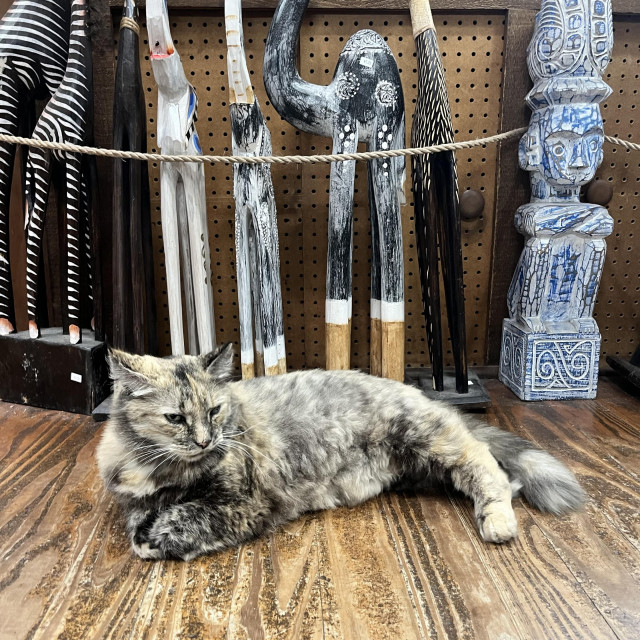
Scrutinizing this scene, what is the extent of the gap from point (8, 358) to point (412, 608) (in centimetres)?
173

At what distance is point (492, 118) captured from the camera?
6.88ft

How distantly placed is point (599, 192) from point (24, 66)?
222 centimetres

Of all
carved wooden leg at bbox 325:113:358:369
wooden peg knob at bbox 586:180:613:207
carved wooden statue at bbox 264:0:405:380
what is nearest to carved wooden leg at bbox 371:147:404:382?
carved wooden statue at bbox 264:0:405:380

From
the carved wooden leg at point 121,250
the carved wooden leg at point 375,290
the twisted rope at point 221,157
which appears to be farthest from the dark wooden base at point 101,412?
the carved wooden leg at point 375,290

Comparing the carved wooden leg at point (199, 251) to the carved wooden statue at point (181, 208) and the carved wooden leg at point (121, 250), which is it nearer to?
the carved wooden statue at point (181, 208)

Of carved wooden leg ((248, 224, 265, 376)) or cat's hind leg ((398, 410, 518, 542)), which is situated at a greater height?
carved wooden leg ((248, 224, 265, 376))

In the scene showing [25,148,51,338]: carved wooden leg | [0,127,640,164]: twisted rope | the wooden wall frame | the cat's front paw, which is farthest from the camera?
the wooden wall frame

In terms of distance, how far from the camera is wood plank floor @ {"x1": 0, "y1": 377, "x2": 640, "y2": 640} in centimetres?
96

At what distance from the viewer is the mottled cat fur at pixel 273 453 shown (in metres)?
1.11

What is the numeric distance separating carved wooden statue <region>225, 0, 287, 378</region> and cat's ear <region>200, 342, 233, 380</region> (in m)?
0.59

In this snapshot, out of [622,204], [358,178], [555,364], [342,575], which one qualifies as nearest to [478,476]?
[342,575]

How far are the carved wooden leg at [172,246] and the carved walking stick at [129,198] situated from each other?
0.10 metres

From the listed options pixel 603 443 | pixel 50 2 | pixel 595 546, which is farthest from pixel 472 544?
pixel 50 2

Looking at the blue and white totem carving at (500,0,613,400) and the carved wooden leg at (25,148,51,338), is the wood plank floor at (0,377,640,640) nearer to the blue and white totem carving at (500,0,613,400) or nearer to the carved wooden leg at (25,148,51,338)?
the blue and white totem carving at (500,0,613,400)
